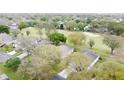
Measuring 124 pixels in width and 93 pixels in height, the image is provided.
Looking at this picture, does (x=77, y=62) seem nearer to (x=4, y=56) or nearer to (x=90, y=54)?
(x=90, y=54)

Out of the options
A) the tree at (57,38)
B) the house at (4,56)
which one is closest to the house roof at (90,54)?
the tree at (57,38)

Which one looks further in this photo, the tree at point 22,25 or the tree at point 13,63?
the tree at point 22,25

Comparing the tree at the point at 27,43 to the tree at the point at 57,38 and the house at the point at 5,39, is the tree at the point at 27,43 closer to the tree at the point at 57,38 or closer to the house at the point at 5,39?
the house at the point at 5,39

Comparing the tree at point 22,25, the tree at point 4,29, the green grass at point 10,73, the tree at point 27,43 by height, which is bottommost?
the green grass at point 10,73

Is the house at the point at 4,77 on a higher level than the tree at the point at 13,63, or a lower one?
lower

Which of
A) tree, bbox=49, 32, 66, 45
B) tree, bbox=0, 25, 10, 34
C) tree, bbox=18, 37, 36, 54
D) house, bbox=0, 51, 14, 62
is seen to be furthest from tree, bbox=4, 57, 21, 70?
tree, bbox=49, 32, 66, 45
